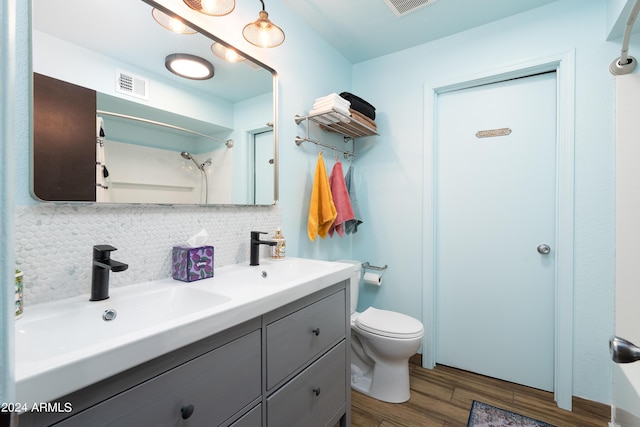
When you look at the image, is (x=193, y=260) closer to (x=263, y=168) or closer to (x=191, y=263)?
(x=191, y=263)

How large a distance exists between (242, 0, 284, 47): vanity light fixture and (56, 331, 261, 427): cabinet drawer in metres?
1.32

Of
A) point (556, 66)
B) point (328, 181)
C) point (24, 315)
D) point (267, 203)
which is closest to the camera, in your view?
point (24, 315)

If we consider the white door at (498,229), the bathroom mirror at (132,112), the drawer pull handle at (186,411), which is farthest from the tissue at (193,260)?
the white door at (498,229)

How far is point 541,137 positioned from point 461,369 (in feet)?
5.50

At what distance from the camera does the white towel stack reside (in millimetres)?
1797

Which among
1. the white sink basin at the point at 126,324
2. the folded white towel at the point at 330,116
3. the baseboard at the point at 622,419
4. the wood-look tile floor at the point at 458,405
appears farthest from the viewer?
the folded white towel at the point at 330,116

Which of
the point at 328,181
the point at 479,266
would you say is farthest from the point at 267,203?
the point at 479,266

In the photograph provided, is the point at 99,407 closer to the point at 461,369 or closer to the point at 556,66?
the point at 461,369

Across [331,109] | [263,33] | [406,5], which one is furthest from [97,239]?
[406,5]

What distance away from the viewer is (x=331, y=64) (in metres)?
2.24

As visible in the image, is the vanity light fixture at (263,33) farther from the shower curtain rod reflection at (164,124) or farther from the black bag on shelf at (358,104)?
the black bag on shelf at (358,104)

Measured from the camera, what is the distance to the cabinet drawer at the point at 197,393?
24.6 inches

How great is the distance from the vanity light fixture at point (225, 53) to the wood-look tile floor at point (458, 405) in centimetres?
202

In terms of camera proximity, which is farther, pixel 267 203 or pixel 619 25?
pixel 267 203
